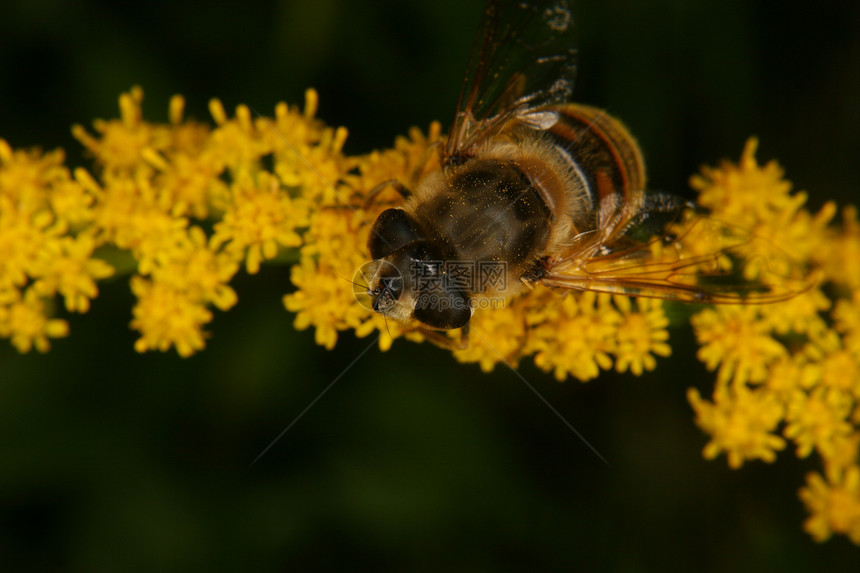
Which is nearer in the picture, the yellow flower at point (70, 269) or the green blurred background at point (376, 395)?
the yellow flower at point (70, 269)

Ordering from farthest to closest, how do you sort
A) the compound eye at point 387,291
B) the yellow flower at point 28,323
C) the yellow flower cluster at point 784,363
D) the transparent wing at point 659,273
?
the yellow flower cluster at point 784,363
the yellow flower at point 28,323
the transparent wing at point 659,273
the compound eye at point 387,291

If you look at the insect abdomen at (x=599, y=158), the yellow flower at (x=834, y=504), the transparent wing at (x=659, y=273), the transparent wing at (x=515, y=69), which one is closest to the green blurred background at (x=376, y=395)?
the yellow flower at (x=834, y=504)

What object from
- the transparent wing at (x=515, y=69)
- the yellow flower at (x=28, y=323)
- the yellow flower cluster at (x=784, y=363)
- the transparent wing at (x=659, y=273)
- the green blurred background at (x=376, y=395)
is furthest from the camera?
the green blurred background at (x=376, y=395)

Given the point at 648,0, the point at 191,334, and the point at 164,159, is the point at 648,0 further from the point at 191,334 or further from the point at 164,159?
the point at 191,334

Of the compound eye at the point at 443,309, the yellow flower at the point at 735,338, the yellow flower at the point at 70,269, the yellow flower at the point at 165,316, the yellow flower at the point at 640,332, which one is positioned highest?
the yellow flower at the point at 735,338

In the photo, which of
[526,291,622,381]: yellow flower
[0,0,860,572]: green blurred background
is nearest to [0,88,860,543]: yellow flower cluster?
[526,291,622,381]: yellow flower

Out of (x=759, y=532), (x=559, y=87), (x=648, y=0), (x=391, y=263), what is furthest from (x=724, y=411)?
(x=648, y=0)

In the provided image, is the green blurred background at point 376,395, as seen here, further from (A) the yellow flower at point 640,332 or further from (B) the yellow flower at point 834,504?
(A) the yellow flower at point 640,332
